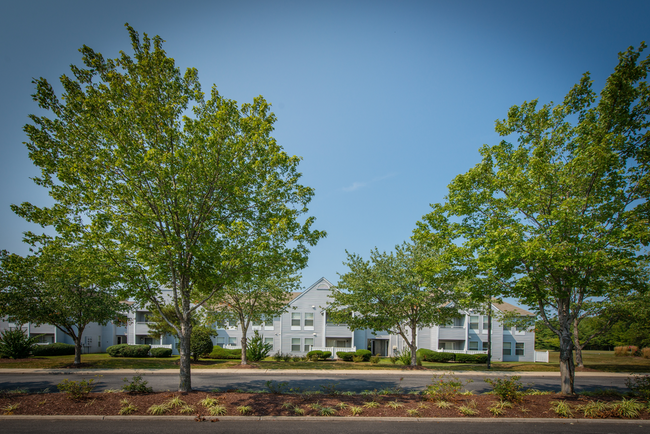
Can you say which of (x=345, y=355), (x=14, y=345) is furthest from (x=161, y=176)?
(x=345, y=355)

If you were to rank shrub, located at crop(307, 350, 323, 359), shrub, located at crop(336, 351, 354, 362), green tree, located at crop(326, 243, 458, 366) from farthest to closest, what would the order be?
shrub, located at crop(336, 351, 354, 362), shrub, located at crop(307, 350, 323, 359), green tree, located at crop(326, 243, 458, 366)

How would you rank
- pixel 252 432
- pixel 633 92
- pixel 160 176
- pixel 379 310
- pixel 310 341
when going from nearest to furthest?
pixel 252 432
pixel 160 176
pixel 633 92
pixel 379 310
pixel 310 341

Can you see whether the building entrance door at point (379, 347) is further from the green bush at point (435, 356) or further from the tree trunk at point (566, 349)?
the tree trunk at point (566, 349)

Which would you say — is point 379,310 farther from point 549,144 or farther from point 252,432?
point 252,432

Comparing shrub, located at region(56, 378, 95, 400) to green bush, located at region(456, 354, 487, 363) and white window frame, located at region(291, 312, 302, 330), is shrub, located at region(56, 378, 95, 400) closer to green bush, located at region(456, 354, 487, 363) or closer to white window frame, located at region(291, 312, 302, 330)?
white window frame, located at region(291, 312, 302, 330)

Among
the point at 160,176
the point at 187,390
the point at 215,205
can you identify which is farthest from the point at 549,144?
the point at 187,390

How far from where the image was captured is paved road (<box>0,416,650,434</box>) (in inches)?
341

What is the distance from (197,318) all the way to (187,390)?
63.9 feet

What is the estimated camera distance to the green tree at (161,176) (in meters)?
10.6

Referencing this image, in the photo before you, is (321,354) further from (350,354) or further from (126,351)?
(126,351)

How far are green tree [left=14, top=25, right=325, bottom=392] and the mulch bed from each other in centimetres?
172

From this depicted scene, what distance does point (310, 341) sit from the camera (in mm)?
42406

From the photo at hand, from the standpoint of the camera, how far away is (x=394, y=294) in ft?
93.7

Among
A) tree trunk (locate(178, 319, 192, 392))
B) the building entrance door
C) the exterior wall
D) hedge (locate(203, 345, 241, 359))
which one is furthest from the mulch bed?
the building entrance door
